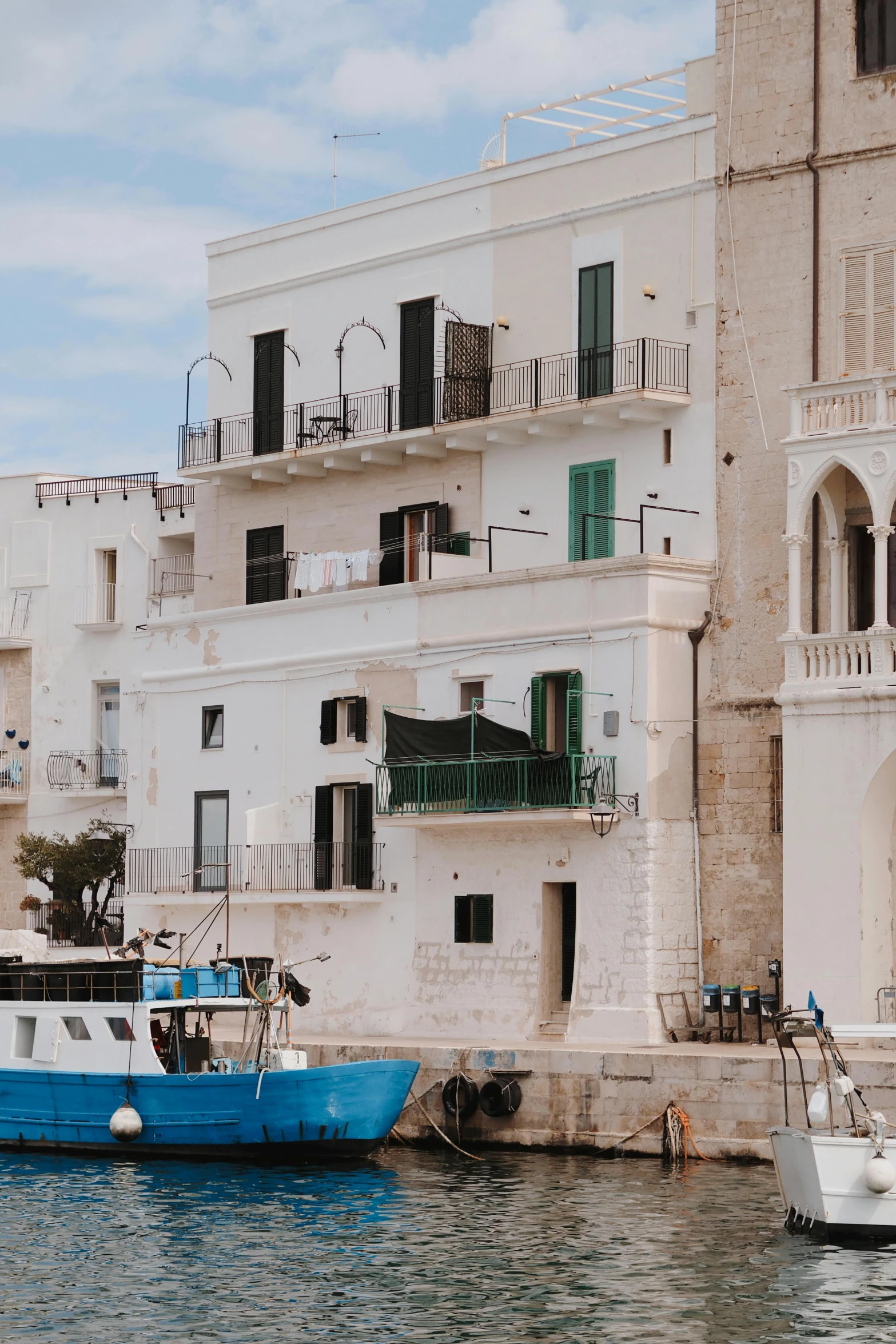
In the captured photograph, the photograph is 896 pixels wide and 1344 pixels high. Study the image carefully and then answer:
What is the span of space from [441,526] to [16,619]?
50.4 ft

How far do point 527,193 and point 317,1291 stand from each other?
2271 centimetres

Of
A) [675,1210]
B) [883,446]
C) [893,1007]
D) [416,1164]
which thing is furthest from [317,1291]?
[883,446]

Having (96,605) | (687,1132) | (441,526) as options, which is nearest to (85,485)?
(96,605)

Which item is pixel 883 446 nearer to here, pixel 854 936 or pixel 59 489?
pixel 854 936

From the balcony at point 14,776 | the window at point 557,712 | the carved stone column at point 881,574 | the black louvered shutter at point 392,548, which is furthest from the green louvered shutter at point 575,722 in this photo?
the balcony at point 14,776

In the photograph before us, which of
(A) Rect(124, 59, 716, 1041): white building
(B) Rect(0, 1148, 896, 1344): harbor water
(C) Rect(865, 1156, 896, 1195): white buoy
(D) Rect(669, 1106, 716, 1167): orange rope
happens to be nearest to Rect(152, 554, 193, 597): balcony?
(A) Rect(124, 59, 716, 1041): white building

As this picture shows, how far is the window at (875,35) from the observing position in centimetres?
3728

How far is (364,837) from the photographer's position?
41.2m

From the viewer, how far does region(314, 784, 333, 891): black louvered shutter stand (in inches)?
1623

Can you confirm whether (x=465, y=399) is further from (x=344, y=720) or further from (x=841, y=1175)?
(x=841, y=1175)

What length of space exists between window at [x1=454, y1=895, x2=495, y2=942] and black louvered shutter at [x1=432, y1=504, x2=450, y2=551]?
258 inches

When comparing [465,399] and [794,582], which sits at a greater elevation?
[465,399]

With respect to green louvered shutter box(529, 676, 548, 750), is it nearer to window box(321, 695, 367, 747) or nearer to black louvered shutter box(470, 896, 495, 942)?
black louvered shutter box(470, 896, 495, 942)

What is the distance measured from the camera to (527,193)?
1636 inches
